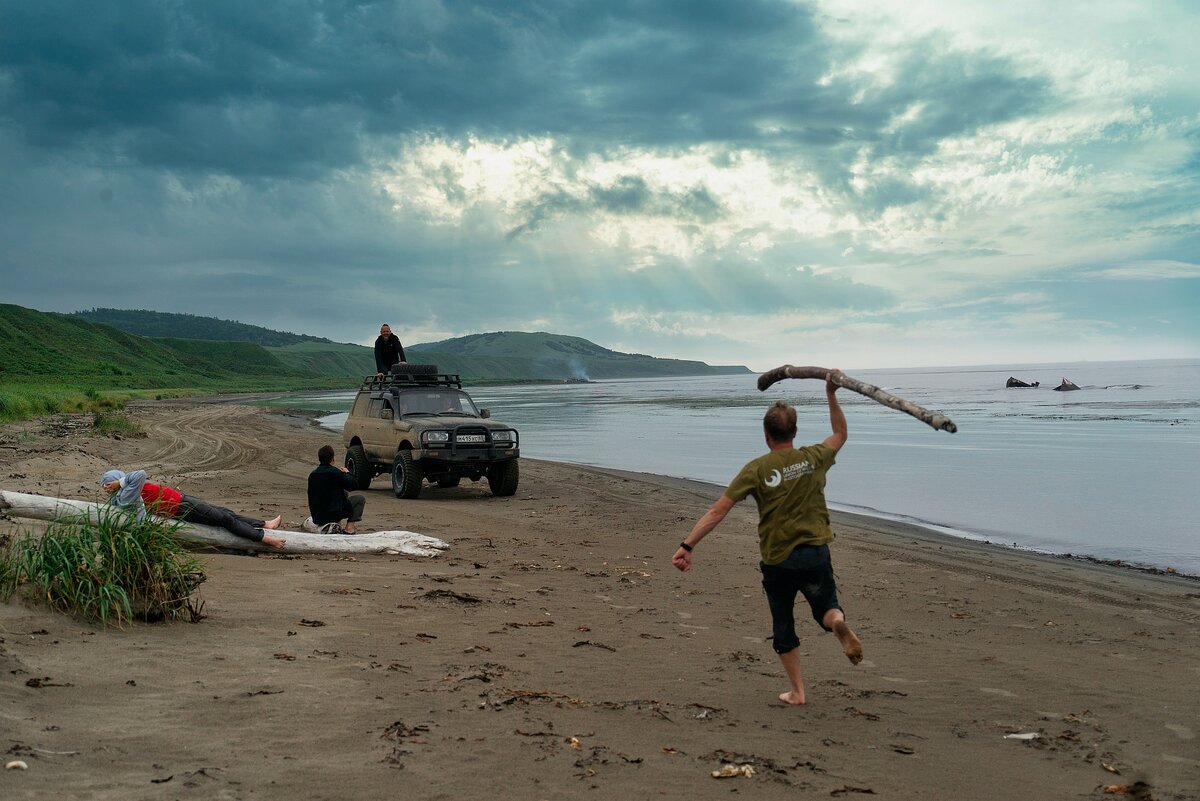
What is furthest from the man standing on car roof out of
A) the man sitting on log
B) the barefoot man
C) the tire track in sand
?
the barefoot man

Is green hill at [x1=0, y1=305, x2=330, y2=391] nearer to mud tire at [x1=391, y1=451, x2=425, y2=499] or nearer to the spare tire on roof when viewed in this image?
the spare tire on roof

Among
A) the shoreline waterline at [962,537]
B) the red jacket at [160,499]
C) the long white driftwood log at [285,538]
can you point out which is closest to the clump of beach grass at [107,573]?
the red jacket at [160,499]

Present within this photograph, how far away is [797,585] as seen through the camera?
18.5 ft

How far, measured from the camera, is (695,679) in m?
6.28

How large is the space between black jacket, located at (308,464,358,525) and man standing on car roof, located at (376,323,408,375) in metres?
6.84

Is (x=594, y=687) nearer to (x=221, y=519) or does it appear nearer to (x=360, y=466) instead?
(x=221, y=519)

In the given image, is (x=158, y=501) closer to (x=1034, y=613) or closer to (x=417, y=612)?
(x=417, y=612)

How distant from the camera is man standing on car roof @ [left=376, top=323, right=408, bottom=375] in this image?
18.4 meters

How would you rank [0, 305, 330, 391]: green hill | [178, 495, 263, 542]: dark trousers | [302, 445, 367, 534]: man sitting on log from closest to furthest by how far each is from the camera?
[178, 495, 263, 542]: dark trousers < [302, 445, 367, 534]: man sitting on log < [0, 305, 330, 391]: green hill

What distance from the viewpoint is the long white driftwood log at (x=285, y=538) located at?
934cm

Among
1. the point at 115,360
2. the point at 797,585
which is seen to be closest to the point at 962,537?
the point at 797,585

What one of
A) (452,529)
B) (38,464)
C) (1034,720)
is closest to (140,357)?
(38,464)

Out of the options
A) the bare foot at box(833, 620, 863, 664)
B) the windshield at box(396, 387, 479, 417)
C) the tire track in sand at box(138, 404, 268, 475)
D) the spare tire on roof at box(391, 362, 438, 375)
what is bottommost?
the tire track in sand at box(138, 404, 268, 475)

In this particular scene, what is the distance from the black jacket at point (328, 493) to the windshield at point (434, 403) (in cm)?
574
